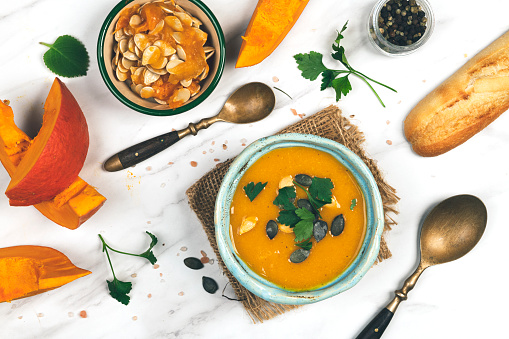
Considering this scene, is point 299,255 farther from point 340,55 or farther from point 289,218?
point 340,55

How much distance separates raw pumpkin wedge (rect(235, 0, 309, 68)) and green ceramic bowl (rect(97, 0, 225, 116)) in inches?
2.8

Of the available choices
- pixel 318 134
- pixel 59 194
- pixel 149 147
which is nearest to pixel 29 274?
pixel 59 194

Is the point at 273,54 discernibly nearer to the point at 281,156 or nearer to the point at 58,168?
the point at 281,156

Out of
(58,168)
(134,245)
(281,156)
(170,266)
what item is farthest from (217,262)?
(58,168)

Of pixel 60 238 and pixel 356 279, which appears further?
pixel 60 238

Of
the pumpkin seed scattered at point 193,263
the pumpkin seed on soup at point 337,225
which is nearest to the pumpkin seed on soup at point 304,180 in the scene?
the pumpkin seed on soup at point 337,225

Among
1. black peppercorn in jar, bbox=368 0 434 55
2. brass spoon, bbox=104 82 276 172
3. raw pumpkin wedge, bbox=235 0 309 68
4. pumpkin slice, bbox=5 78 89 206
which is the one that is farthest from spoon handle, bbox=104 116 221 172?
black peppercorn in jar, bbox=368 0 434 55

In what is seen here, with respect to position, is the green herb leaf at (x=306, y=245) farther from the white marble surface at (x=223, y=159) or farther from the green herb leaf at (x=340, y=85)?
the green herb leaf at (x=340, y=85)

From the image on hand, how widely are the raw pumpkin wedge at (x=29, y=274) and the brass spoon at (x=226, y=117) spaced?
1.11 feet

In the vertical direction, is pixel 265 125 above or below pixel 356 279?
above

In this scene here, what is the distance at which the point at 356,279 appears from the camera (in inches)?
45.7

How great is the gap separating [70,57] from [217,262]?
81 centimetres

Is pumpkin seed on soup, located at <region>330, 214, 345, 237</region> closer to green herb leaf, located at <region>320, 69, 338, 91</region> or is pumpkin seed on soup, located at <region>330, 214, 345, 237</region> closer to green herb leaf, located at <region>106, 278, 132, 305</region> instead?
green herb leaf, located at <region>320, 69, 338, 91</region>

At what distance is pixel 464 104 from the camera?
133 centimetres
